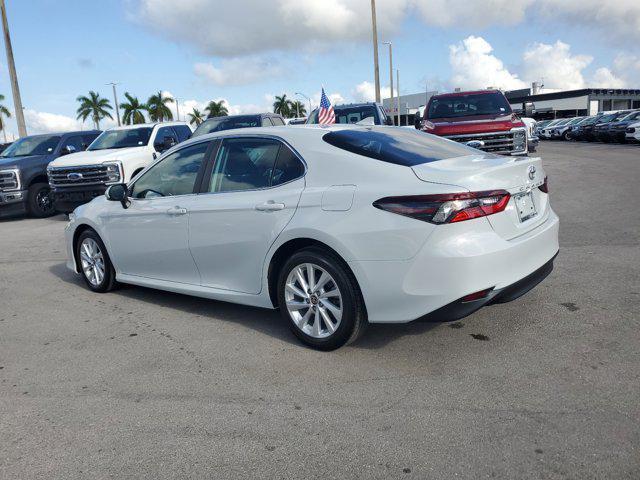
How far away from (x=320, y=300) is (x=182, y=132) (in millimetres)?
11311

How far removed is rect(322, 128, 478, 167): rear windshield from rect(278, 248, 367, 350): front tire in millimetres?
810

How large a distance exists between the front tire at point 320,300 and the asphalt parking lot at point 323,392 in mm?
160

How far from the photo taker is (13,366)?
4496 mm

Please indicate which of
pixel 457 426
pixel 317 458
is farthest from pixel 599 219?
pixel 317 458

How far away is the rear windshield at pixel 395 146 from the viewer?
4316mm

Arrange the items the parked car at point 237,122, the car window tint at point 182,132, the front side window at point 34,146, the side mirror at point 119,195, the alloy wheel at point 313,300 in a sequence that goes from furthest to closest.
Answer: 1. the front side window at point 34,146
2. the car window tint at point 182,132
3. the parked car at point 237,122
4. the side mirror at point 119,195
5. the alloy wheel at point 313,300

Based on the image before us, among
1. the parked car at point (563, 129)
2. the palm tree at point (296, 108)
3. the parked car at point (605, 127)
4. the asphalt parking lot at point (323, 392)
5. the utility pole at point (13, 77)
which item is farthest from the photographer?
the palm tree at point (296, 108)

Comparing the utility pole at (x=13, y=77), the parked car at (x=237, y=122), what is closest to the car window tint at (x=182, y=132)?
the parked car at (x=237, y=122)

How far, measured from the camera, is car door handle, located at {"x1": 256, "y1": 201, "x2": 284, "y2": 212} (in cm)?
449

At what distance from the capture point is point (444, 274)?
150 inches

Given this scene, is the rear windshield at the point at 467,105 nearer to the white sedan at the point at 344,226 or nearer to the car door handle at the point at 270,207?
the white sedan at the point at 344,226

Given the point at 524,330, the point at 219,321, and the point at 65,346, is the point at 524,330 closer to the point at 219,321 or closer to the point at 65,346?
the point at 219,321

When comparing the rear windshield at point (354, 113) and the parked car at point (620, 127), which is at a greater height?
the rear windshield at point (354, 113)

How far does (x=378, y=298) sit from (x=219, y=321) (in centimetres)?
181
